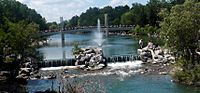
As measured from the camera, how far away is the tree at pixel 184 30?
174 feet

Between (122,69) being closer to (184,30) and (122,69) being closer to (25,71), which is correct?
(25,71)

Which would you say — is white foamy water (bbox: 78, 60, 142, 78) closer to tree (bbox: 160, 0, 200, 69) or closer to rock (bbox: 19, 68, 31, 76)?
rock (bbox: 19, 68, 31, 76)

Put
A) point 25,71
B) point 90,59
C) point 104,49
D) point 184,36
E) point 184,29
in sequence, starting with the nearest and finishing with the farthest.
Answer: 1. point 184,29
2. point 184,36
3. point 25,71
4. point 90,59
5. point 104,49

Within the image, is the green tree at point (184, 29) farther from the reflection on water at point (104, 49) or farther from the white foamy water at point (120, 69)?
the reflection on water at point (104, 49)

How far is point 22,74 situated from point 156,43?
112 ft

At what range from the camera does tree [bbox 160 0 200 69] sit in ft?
174

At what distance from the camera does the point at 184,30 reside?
53.3m

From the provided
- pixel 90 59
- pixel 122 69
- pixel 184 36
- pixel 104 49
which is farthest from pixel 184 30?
pixel 104 49

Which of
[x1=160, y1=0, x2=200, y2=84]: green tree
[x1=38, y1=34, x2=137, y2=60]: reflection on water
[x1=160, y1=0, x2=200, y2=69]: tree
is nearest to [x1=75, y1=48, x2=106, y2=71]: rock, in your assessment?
[x1=38, y1=34, x2=137, y2=60]: reflection on water

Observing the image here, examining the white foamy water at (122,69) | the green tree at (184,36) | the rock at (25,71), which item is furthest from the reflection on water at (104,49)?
the green tree at (184,36)

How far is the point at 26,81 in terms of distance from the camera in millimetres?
60906

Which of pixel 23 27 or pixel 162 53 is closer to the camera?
pixel 23 27

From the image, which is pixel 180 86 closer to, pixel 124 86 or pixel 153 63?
pixel 124 86

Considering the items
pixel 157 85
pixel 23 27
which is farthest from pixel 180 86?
pixel 23 27
